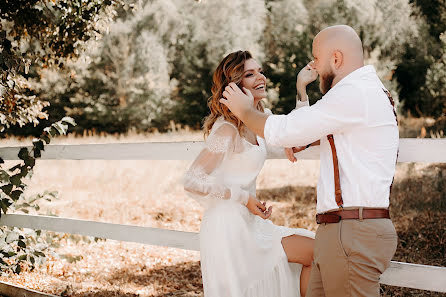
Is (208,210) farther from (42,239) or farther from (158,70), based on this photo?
(158,70)

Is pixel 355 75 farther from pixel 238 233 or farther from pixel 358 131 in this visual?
pixel 238 233

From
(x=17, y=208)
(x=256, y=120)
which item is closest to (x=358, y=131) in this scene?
(x=256, y=120)

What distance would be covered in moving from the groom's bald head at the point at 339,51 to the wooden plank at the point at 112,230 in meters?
1.65

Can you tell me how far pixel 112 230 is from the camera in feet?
12.8

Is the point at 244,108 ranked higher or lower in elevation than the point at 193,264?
higher

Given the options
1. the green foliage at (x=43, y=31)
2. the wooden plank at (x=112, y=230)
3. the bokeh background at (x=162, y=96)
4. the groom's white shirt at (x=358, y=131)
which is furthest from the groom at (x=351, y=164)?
the green foliage at (x=43, y=31)

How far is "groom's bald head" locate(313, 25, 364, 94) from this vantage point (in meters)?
2.14

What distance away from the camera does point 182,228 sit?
7230 mm

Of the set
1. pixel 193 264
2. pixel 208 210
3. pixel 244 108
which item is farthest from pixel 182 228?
pixel 244 108

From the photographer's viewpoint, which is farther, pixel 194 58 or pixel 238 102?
pixel 194 58

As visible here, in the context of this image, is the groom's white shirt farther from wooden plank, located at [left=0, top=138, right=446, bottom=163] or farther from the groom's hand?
wooden plank, located at [left=0, top=138, right=446, bottom=163]

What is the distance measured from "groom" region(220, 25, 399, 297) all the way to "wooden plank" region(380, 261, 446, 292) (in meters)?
0.60

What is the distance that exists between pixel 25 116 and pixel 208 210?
11.5 feet

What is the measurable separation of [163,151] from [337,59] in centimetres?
169
